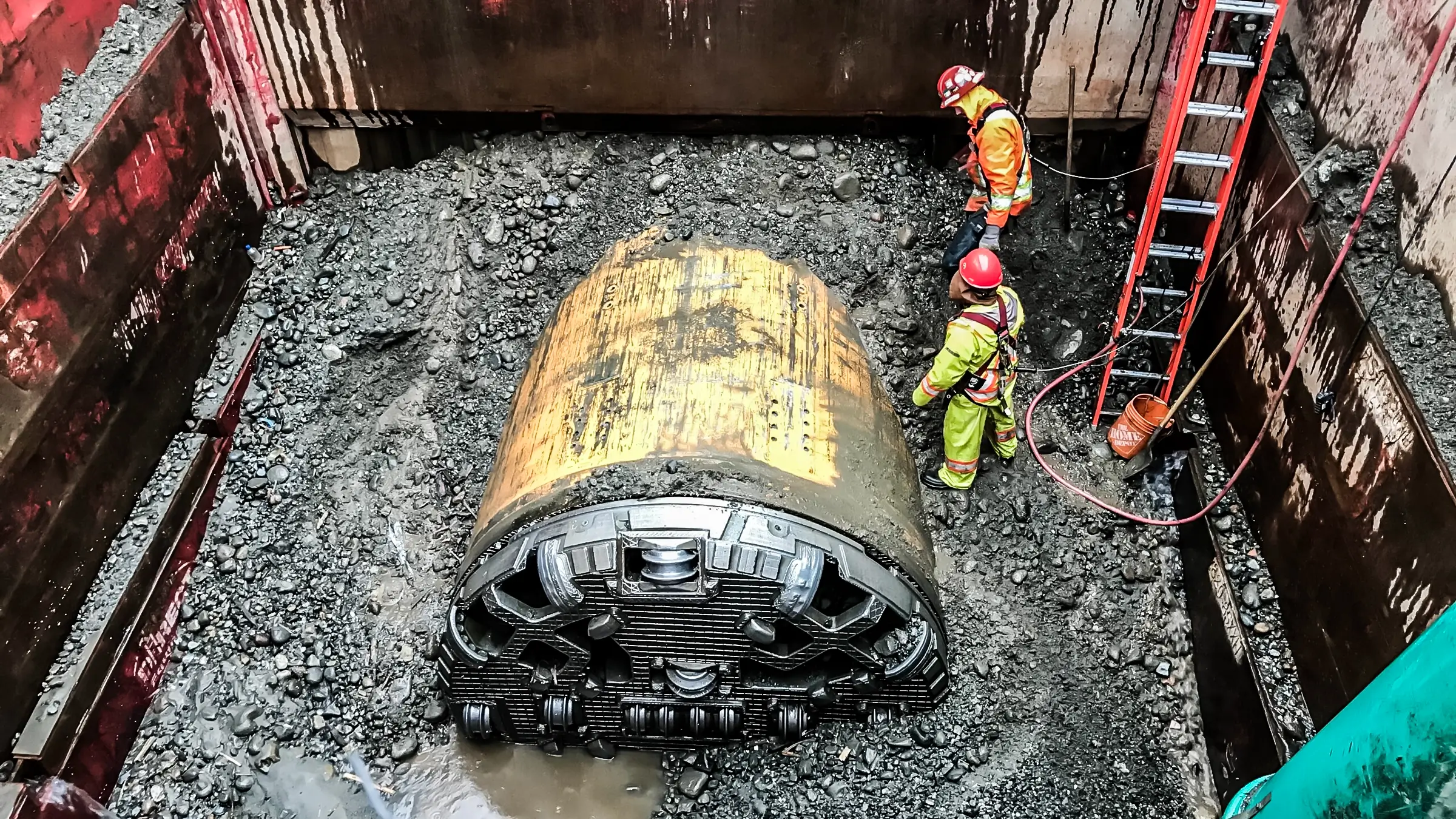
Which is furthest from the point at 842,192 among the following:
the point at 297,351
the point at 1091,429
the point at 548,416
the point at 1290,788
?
the point at 1290,788

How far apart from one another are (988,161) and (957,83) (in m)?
0.44

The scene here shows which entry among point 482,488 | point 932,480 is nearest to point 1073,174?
point 932,480

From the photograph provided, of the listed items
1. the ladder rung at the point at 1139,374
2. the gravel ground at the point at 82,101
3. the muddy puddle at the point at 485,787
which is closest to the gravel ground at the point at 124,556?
the muddy puddle at the point at 485,787

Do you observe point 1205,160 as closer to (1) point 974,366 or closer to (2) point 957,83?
(2) point 957,83

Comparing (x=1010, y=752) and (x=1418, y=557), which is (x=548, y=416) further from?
(x=1418, y=557)

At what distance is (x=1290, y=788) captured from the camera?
238 cm

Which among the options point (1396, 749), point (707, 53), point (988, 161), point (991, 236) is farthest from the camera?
point (707, 53)

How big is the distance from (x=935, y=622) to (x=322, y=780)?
106 inches

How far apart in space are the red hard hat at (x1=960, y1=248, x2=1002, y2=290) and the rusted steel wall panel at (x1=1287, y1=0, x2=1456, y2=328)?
4.98ft

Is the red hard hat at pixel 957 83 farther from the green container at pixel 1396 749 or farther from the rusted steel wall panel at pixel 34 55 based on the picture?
the rusted steel wall panel at pixel 34 55

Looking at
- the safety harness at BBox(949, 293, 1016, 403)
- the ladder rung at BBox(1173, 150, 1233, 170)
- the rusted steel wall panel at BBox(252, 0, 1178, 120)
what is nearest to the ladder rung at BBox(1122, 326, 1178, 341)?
the safety harness at BBox(949, 293, 1016, 403)

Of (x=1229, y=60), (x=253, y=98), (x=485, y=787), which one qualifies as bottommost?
(x=485, y=787)

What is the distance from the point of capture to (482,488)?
197 inches

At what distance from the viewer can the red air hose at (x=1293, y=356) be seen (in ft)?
11.6
